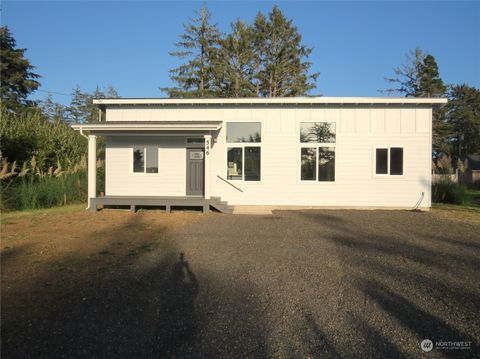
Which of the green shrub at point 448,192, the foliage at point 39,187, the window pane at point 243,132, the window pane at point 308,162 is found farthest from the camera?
the green shrub at point 448,192

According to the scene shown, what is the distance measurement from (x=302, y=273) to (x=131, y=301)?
2554 millimetres

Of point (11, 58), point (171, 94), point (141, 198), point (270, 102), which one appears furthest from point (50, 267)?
point (11, 58)

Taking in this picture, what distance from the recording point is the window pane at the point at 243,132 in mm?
13711

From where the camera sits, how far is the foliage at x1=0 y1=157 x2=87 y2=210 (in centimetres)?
1195

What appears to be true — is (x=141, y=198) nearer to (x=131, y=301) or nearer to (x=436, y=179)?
(x=131, y=301)

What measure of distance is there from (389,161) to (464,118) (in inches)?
2036

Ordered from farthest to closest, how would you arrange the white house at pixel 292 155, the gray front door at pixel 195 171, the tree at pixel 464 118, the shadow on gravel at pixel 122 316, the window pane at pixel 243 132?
the tree at pixel 464 118, the window pane at pixel 243 132, the gray front door at pixel 195 171, the white house at pixel 292 155, the shadow on gravel at pixel 122 316

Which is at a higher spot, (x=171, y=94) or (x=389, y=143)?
(x=171, y=94)

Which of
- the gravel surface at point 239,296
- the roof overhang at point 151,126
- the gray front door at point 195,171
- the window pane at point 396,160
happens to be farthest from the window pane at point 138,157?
the window pane at point 396,160

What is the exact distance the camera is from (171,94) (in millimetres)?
32812

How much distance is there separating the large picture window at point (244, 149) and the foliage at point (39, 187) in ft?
22.2

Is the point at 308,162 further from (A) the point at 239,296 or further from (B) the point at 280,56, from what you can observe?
(B) the point at 280,56

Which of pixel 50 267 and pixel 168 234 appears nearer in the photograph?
pixel 50 267

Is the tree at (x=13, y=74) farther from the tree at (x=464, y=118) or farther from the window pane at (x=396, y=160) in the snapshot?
the tree at (x=464, y=118)
